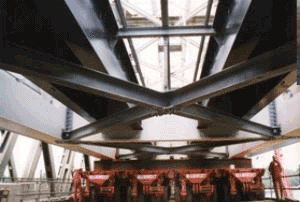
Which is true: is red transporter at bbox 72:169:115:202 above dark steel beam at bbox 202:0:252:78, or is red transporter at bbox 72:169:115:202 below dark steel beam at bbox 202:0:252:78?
below

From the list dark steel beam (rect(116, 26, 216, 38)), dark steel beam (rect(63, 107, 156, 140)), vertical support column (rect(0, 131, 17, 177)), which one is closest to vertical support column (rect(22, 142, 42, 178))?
vertical support column (rect(0, 131, 17, 177))

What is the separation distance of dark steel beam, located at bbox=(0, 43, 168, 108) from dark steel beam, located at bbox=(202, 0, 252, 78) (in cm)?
150

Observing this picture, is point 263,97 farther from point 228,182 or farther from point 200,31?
point 228,182

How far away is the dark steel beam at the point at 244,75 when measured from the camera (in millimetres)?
4973

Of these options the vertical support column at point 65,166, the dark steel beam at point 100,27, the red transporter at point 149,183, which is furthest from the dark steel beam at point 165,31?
the vertical support column at point 65,166

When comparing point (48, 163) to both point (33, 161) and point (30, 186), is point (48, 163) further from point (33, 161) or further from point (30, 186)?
point (30, 186)

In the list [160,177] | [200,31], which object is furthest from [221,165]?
[200,31]

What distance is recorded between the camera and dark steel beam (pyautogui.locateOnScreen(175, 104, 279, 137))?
7530 mm

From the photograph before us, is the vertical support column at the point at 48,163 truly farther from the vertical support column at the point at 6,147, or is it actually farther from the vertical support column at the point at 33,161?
the vertical support column at the point at 6,147

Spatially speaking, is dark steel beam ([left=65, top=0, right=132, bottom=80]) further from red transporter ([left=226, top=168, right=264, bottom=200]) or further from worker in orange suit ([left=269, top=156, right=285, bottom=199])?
worker in orange suit ([left=269, top=156, right=285, bottom=199])

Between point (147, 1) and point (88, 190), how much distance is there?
6572 mm

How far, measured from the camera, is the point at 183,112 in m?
7.31

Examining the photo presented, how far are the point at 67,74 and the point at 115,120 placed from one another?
3180 mm

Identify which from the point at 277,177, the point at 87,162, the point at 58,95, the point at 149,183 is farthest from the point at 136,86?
the point at 87,162
